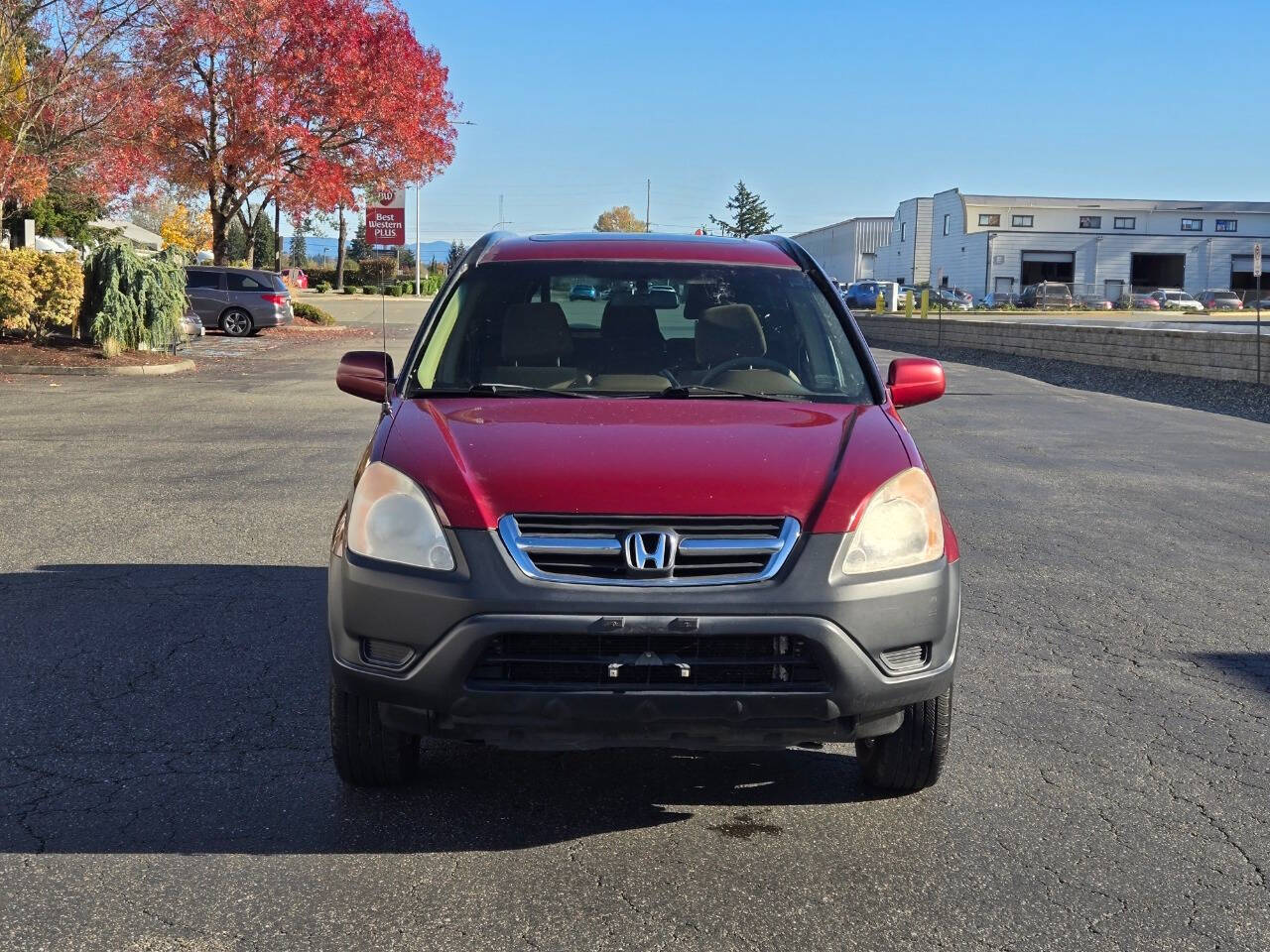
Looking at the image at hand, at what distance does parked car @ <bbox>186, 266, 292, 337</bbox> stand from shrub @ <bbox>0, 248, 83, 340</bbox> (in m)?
10.9

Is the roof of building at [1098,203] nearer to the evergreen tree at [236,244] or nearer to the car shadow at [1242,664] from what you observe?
the evergreen tree at [236,244]

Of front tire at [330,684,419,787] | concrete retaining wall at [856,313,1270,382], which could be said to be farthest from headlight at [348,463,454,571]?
concrete retaining wall at [856,313,1270,382]

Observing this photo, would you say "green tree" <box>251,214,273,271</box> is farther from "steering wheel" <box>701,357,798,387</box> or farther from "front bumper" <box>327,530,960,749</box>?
"front bumper" <box>327,530,960,749</box>

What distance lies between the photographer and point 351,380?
507cm

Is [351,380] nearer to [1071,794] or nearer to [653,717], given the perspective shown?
[653,717]

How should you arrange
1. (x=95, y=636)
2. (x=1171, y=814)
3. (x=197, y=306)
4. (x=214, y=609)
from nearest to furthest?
(x=1171, y=814), (x=95, y=636), (x=214, y=609), (x=197, y=306)

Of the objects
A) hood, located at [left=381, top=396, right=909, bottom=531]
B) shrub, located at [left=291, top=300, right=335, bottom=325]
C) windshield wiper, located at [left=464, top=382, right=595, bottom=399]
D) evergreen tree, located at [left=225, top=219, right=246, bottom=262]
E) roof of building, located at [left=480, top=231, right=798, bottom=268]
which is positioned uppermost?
evergreen tree, located at [left=225, top=219, right=246, bottom=262]

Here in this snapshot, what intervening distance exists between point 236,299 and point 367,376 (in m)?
30.5

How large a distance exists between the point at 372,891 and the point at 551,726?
0.61 meters

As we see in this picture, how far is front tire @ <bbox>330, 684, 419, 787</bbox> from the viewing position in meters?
4.04

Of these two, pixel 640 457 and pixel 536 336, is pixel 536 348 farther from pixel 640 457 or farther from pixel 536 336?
→ pixel 640 457

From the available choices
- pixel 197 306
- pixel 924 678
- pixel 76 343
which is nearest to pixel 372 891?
pixel 924 678

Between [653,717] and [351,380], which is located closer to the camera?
[653,717]

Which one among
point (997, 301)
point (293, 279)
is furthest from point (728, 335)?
point (293, 279)
